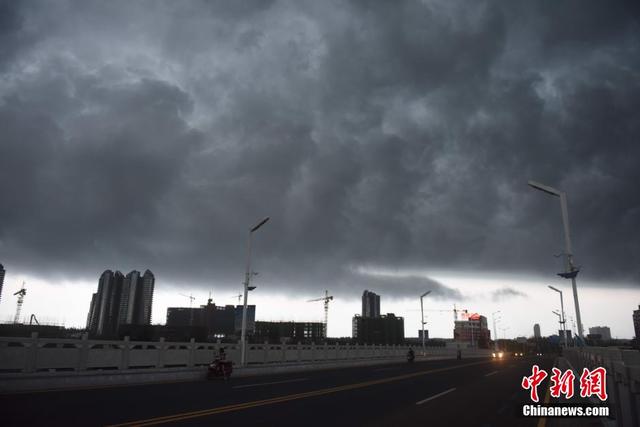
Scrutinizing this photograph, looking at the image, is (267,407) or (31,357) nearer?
(267,407)

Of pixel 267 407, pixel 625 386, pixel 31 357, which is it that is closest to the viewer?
pixel 625 386

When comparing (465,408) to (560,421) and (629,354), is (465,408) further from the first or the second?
(629,354)

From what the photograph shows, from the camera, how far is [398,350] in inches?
2307

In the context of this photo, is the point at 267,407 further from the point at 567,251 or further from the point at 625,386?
the point at 567,251

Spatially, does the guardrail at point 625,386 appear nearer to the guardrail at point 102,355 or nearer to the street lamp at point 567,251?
the street lamp at point 567,251

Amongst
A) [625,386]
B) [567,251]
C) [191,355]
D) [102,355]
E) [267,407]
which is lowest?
[267,407]

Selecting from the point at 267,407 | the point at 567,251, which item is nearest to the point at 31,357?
the point at 267,407

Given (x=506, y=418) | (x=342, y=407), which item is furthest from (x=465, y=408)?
(x=342, y=407)

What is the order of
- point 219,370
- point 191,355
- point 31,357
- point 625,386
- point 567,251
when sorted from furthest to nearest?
point 191,355 → point 219,370 → point 567,251 → point 31,357 → point 625,386

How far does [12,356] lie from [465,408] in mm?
15968

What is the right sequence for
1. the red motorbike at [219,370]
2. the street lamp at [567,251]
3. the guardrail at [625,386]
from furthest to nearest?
the red motorbike at [219,370] → the street lamp at [567,251] → the guardrail at [625,386]

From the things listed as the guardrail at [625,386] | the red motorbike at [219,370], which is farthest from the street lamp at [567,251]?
the red motorbike at [219,370]

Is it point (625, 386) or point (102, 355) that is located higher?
point (625, 386)

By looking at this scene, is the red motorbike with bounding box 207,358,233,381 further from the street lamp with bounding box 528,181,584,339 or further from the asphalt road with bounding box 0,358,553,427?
the street lamp with bounding box 528,181,584,339
